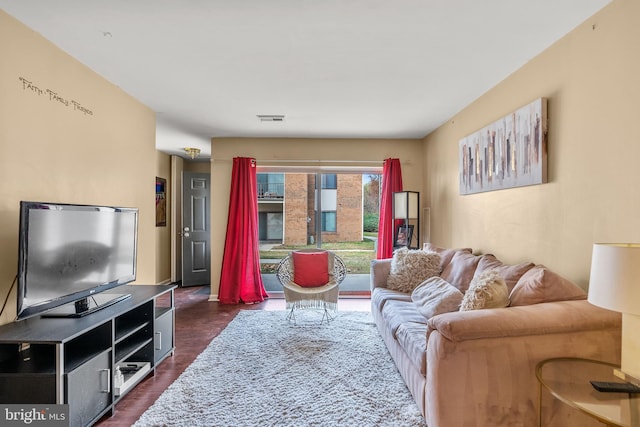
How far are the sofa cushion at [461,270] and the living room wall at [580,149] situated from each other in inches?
10.7

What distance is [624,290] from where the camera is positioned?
1.24 meters

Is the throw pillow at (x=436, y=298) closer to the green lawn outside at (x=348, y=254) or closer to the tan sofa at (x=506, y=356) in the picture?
the tan sofa at (x=506, y=356)

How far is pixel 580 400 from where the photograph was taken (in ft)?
4.18

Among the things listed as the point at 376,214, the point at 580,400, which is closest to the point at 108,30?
the point at 580,400

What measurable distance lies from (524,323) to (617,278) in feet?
1.72

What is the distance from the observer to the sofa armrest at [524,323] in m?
1.66

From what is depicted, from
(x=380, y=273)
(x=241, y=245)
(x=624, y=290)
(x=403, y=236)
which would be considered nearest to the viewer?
(x=624, y=290)

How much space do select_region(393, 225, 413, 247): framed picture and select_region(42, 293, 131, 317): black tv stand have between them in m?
3.33

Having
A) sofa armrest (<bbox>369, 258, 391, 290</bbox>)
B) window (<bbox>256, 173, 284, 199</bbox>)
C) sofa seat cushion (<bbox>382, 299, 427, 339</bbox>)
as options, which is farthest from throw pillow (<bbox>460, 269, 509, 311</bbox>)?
window (<bbox>256, 173, 284, 199</bbox>)

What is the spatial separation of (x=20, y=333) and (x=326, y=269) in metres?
2.86

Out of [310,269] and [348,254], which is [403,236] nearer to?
[348,254]

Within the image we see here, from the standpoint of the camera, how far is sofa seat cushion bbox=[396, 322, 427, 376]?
196cm

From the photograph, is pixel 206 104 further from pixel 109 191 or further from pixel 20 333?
pixel 20 333

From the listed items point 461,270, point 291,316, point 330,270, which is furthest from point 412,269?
point 291,316
